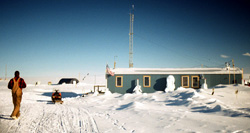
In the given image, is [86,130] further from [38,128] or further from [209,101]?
[209,101]

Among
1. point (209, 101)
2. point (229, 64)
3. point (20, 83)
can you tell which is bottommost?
point (209, 101)

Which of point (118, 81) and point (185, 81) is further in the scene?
point (118, 81)

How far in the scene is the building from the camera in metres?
19.9

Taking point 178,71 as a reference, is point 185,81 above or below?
below

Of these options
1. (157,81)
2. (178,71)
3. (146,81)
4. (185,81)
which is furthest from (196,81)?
(146,81)

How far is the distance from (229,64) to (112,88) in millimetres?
15310

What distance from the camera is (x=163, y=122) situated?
6.32m

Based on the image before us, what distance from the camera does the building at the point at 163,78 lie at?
784 inches

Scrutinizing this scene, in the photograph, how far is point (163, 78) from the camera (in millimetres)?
19984

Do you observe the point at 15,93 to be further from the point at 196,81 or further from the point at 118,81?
the point at 196,81

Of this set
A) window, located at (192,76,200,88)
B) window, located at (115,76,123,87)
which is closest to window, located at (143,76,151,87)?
window, located at (115,76,123,87)

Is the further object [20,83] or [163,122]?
[20,83]

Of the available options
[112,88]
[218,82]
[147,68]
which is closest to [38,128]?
[112,88]

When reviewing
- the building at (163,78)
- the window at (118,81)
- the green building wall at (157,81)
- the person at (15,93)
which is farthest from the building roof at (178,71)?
the person at (15,93)
